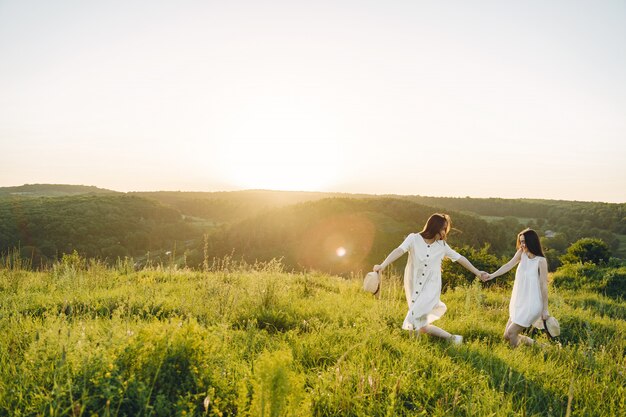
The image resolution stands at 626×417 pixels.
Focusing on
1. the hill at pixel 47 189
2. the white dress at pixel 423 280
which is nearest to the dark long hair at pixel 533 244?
the white dress at pixel 423 280

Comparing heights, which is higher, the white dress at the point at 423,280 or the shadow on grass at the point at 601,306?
the white dress at the point at 423,280

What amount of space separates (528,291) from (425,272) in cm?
165

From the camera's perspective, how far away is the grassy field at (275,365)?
2840 millimetres

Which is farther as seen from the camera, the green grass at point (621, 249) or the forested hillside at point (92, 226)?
the forested hillside at point (92, 226)

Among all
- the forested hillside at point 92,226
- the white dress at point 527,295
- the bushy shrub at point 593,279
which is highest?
the white dress at point 527,295

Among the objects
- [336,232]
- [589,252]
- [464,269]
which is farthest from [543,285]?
[336,232]

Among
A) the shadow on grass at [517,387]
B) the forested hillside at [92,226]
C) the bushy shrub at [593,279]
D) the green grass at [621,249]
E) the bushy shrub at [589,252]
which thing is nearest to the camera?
the shadow on grass at [517,387]

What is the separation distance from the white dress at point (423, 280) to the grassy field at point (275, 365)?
34 cm

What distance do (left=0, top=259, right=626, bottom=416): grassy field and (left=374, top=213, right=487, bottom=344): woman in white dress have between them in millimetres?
295

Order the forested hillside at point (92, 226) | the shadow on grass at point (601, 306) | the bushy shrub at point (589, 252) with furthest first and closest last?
the forested hillside at point (92, 226)
the bushy shrub at point (589, 252)
the shadow on grass at point (601, 306)

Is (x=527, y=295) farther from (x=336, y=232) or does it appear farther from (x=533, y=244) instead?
(x=336, y=232)

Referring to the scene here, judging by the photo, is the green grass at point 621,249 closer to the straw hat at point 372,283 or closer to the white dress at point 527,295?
the white dress at point 527,295

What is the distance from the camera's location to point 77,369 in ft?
9.91

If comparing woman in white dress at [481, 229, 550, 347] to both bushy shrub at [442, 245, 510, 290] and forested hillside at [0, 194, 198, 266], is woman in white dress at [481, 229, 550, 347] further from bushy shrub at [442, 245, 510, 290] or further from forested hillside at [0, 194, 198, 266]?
forested hillside at [0, 194, 198, 266]
